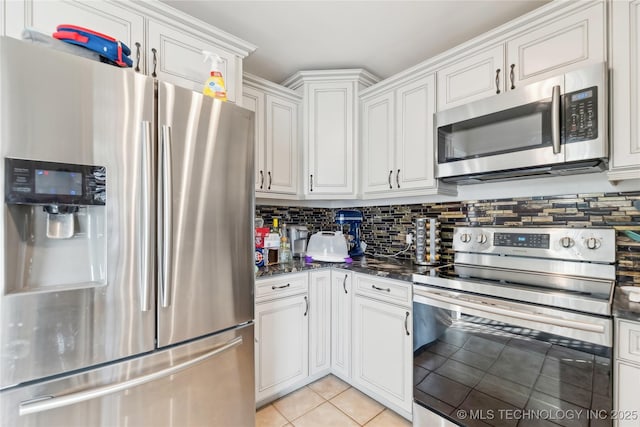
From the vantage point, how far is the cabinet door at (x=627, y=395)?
983mm

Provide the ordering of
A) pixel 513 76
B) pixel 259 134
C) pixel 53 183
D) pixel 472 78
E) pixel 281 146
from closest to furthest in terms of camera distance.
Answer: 1. pixel 53 183
2. pixel 513 76
3. pixel 472 78
4. pixel 259 134
5. pixel 281 146

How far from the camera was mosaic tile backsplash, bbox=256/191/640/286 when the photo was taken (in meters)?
1.38

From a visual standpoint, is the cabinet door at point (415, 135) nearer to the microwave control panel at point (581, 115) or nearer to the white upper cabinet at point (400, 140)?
the white upper cabinet at point (400, 140)

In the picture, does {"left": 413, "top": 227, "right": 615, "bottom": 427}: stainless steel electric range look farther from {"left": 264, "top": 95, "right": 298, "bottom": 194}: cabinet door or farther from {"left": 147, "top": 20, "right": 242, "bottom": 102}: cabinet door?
{"left": 147, "top": 20, "right": 242, "bottom": 102}: cabinet door

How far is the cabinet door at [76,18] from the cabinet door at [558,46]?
200 cm

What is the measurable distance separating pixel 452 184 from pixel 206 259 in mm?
1666

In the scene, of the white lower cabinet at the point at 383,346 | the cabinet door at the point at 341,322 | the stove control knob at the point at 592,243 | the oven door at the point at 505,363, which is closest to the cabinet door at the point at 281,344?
the cabinet door at the point at 341,322

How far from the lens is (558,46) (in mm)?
1408

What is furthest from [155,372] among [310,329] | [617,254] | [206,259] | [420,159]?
[617,254]

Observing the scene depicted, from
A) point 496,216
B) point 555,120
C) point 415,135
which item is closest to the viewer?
point 555,120

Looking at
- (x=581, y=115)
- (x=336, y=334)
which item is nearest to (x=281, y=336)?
(x=336, y=334)

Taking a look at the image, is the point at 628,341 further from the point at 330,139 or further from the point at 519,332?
the point at 330,139

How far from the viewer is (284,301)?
1845 mm

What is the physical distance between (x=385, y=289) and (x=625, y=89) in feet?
4.84
